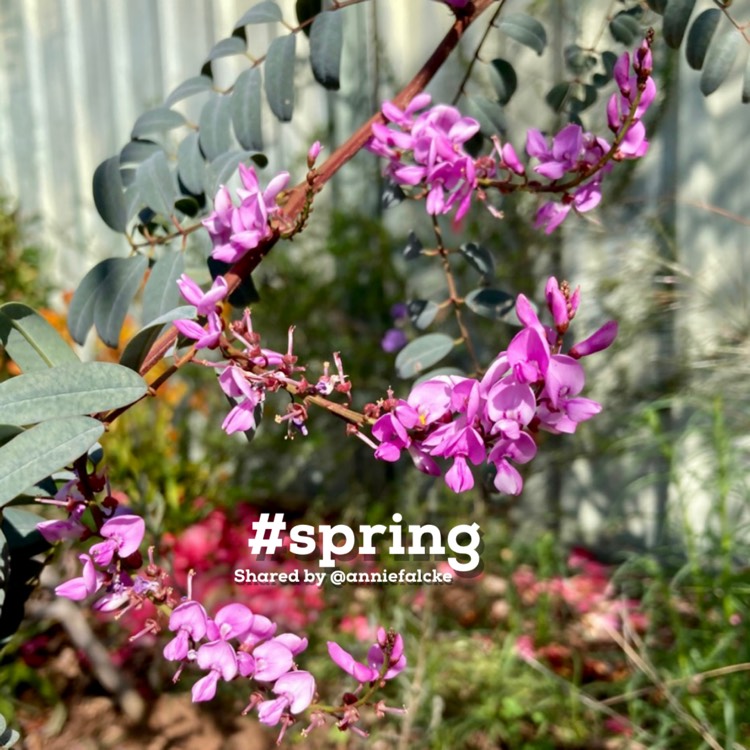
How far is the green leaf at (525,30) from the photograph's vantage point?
841mm

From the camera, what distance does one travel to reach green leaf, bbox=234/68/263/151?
78 centimetres

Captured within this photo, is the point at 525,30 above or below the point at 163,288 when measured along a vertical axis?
above

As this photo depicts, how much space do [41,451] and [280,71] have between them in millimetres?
450

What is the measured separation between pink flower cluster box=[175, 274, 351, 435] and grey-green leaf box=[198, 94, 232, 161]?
0.96 ft

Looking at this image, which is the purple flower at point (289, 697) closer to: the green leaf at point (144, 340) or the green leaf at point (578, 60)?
the green leaf at point (144, 340)

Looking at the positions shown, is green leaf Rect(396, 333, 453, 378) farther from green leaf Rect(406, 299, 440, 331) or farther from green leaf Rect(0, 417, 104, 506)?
green leaf Rect(0, 417, 104, 506)

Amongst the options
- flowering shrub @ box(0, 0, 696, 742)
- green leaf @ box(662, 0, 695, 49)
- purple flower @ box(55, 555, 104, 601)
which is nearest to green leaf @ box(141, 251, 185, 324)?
flowering shrub @ box(0, 0, 696, 742)

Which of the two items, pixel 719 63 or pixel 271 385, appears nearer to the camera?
pixel 271 385

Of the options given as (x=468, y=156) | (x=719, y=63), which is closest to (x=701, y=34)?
(x=719, y=63)

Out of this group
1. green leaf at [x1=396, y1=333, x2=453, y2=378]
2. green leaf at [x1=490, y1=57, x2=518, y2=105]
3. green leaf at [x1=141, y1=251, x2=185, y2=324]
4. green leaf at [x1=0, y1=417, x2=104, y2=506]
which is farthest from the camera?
green leaf at [x1=490, y1=57, x2=518, y2=105]

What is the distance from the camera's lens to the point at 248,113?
0.78 m

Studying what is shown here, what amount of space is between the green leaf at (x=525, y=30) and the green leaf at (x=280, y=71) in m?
0.21

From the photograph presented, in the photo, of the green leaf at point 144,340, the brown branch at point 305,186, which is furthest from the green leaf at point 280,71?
the green leaf at point 144,340

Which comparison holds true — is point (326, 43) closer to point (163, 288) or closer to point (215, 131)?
point (215, 131)
